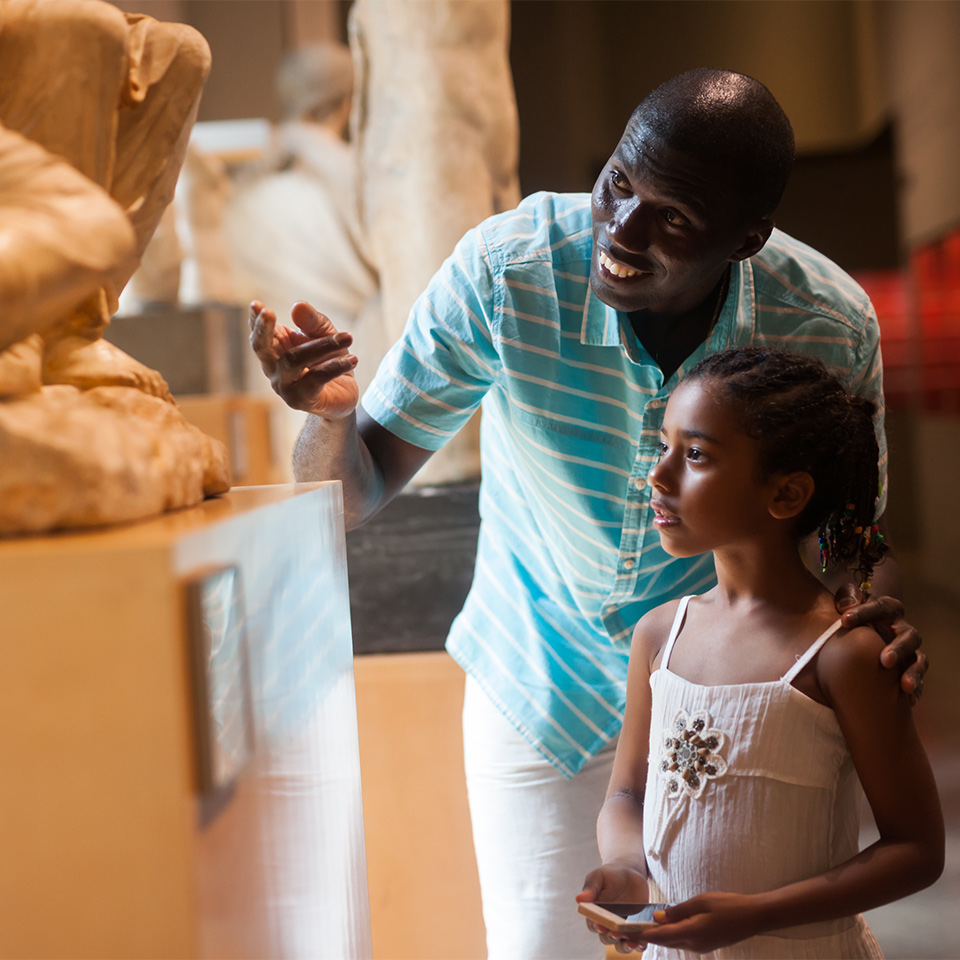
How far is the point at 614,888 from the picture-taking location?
85cm

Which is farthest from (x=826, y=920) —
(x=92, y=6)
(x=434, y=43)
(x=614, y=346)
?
(x=434, y=43)

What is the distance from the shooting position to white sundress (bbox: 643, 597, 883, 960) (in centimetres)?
85

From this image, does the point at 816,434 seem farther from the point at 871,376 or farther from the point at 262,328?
the point at 262,328

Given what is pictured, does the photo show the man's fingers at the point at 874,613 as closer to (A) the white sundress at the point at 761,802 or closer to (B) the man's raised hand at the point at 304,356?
(A) the white sundress at the point at 761,802

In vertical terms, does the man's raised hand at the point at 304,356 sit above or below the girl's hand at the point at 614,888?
above

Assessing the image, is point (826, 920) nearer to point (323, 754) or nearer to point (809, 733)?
point (809, 733)

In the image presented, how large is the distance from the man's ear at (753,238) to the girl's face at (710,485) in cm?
18

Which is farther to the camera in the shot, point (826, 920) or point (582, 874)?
point (582, 874)

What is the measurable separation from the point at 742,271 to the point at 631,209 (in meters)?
0.18

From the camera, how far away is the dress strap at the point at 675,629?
97cm

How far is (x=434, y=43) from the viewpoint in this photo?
2842 mm

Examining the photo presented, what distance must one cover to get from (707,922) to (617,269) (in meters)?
0.56

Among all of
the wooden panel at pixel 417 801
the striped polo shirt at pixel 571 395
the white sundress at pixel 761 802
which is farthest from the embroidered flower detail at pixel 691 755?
the wooden panel at pixel 417 801

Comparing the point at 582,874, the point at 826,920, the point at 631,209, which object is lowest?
the point at 582,874
